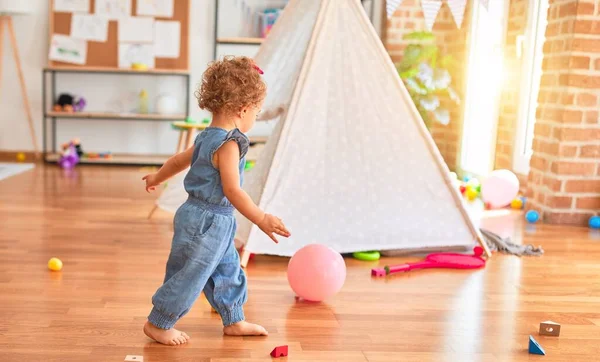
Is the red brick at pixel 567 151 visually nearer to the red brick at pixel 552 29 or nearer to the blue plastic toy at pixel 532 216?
the blue plastic toy at pixel 532 216

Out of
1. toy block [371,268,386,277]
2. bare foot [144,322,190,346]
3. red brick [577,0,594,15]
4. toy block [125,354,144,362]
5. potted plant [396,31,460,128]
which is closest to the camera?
toy block [125,354,144,362]

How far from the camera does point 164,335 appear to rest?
1936 mm

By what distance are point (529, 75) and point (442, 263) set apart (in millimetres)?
2102

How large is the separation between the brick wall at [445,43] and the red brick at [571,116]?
68.1 inches

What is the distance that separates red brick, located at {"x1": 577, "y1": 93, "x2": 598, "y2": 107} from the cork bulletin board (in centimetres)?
329

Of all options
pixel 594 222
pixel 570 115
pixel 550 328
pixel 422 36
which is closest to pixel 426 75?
pixel 422 36

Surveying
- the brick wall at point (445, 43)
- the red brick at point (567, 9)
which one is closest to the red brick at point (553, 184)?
the red brick at point (567, 9)

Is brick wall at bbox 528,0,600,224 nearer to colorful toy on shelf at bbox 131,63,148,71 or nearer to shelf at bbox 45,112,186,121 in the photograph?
shelf at bbox 45,112,186,121

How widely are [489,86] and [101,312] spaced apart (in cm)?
377

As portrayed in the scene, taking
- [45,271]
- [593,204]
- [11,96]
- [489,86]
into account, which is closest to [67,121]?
[11,96]

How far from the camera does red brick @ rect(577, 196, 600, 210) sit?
13.2 ft

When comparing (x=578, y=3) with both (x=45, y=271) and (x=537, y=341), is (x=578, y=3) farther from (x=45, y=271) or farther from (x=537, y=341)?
(x=45, y=271)

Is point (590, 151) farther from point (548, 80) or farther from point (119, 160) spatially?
point (119, 160)

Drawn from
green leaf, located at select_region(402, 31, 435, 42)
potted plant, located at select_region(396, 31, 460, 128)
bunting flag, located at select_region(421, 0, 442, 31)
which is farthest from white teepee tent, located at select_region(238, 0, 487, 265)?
green leaf, located at select_region(402, 31, 435, 42)
